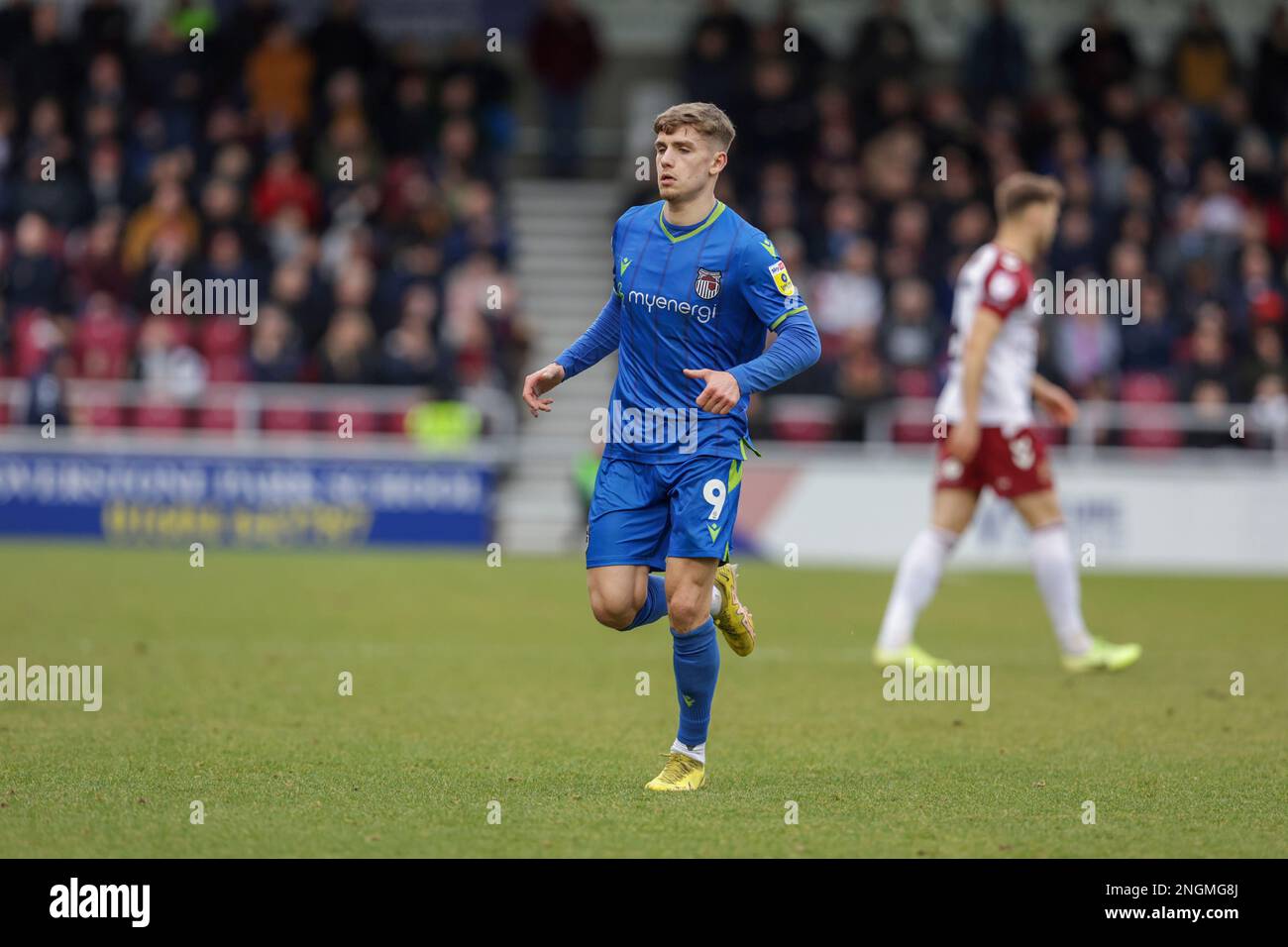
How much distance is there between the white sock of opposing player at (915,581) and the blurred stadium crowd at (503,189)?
8.85 metres

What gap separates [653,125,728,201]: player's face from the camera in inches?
277

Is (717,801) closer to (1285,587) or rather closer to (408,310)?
(1285,587)

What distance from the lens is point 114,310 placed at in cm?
2036

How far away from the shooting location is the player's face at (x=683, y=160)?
705cm

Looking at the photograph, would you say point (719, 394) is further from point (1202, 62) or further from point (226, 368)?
point (1202, 62)

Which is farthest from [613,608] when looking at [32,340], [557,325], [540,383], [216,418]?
[557,325]

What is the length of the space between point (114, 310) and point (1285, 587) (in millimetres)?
11446

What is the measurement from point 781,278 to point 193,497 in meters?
12.6

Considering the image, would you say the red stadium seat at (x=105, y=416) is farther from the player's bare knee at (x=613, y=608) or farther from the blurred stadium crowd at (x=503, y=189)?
the player's bare knee at (x=613, y=608)

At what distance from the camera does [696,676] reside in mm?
7172

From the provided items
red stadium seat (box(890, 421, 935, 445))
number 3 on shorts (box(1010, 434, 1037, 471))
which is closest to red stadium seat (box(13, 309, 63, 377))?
red stadium seat (box(890, 421, 935, 445))

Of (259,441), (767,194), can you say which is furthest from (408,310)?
(767,194)

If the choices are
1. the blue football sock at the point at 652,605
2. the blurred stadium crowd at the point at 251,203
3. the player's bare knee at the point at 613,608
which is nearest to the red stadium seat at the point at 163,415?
the blurred stadium crowd at the point at 251,203

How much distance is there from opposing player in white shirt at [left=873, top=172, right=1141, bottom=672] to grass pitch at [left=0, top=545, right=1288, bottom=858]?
1.81ft
